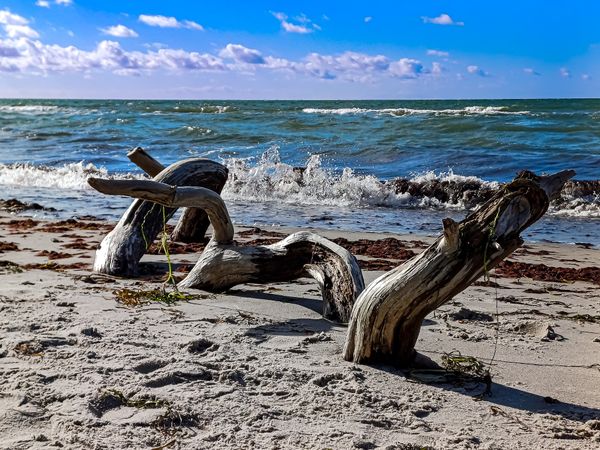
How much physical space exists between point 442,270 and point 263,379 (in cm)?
109

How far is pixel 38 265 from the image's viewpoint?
270 inches

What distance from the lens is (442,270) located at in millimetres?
3631

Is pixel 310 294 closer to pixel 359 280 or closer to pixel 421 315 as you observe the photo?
pixel 359 280

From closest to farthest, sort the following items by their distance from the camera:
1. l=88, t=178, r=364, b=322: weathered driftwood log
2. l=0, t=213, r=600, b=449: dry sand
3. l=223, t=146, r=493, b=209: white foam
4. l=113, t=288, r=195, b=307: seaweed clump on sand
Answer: l=0, t=213, r=600, b=449: dry sand → l=88, t=178, r=364, b=322: weathered driftwood log → l=113, t=288, r=195, b=307: seaweed clump on sand → l=223, t=146, r=493, b=209: white foam

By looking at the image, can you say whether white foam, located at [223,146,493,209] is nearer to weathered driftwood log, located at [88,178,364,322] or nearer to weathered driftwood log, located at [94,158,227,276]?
weathered driftwood log, located at [94,158,227,276]

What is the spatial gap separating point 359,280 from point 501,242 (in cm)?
166

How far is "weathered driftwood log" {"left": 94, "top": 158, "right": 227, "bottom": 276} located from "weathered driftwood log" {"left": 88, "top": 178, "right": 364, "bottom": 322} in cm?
74

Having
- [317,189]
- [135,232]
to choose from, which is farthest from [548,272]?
[317,189]

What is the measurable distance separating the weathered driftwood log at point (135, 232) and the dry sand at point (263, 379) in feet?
2.69

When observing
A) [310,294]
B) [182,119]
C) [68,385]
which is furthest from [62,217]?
[182,119]

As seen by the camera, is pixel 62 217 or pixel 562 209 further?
pixel 562 209

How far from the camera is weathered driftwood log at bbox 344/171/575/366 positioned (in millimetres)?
3496

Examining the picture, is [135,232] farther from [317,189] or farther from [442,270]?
[317,189]

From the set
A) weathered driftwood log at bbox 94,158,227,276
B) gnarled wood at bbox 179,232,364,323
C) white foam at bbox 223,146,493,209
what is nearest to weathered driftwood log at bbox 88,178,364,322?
gnarled wood at bbox 179,232,364,323
